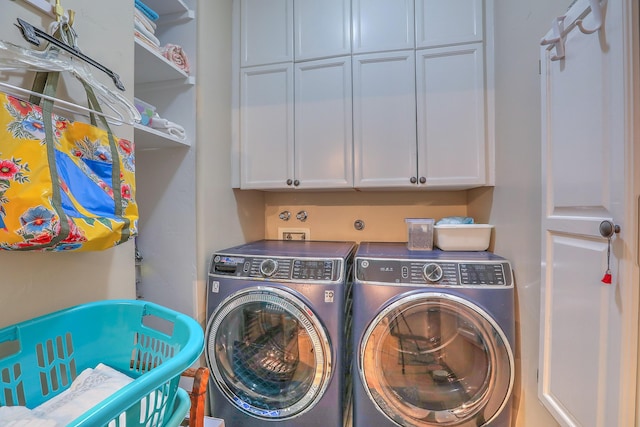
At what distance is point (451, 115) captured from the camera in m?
1.60

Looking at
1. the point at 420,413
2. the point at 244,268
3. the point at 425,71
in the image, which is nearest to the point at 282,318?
the point at 244,268

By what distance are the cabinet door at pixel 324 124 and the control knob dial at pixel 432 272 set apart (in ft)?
2.21

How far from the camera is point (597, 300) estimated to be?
762 millimetres

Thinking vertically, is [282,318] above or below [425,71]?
below

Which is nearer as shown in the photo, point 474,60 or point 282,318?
point 282,318

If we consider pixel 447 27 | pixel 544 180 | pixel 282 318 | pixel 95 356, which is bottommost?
pixel 282 318

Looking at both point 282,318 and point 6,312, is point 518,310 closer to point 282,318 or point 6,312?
point 282,318

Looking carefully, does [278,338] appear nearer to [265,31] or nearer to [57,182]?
[57,182]

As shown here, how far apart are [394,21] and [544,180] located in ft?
4.18

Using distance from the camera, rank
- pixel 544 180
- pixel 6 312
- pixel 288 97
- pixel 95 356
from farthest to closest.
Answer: pixel 288 97 < pixel 544 180 < pixel 95 356 < pixel 6 312

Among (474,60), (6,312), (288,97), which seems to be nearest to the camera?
(6,312)

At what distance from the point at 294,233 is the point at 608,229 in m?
1.76

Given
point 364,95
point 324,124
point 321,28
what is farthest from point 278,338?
point 321,28

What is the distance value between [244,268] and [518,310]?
1.33 meters
